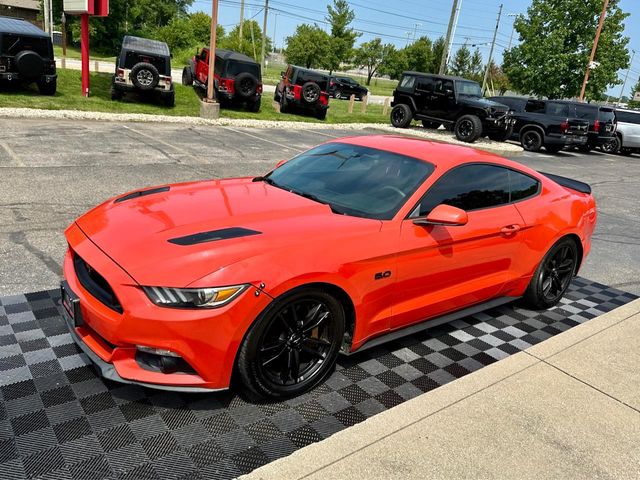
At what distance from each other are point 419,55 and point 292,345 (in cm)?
6774

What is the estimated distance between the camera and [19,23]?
15453mm

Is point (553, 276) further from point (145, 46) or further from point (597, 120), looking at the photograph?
point (597, 120)

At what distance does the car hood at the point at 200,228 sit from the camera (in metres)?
2.82

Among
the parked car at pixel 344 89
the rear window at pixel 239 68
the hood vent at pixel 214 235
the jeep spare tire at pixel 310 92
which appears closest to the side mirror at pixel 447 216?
the hood vent at pixel 214 235

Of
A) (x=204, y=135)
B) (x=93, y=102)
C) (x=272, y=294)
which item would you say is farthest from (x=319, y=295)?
(x=93, y=102)

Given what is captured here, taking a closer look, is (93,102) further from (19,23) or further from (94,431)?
(94,431)

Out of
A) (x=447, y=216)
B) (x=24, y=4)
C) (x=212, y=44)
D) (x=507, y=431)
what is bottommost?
(x=507, y=431)

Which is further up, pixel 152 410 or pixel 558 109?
pixel 558 109

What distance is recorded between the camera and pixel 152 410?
3020 millimetres

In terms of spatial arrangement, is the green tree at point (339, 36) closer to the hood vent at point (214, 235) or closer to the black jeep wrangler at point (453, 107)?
the black jeep wrangler at point (453, 107)

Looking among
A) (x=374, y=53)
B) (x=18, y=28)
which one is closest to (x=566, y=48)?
(x=18, y=28)

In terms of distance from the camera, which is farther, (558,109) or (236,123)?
(558,109)

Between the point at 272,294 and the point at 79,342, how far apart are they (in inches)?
47.5

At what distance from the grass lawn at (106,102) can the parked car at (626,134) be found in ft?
33.6
